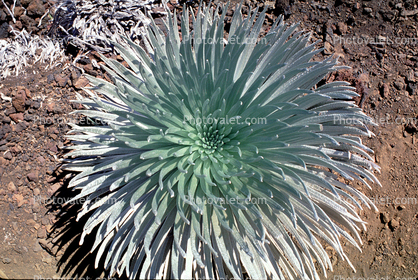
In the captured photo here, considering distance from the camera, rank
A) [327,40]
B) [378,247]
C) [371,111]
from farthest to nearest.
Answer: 1. [327,40]
2. [371,111]
3. [378,247]

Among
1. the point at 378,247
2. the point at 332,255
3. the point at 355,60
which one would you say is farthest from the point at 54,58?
the point at 378,247

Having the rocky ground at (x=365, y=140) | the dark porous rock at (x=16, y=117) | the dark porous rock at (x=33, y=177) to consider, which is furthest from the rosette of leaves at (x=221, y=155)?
the dark porous rock at (x=16, y=117)

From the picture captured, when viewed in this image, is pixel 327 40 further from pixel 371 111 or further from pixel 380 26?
pixel 371 111

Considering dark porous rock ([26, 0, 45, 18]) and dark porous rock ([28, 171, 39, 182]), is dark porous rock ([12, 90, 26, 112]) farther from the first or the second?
dark porous rock ([26, 0, 45, 18])

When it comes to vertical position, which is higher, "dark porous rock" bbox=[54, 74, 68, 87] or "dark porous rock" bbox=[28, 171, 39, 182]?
"dark porous rock" bbox=[54, 74, 68, 87]

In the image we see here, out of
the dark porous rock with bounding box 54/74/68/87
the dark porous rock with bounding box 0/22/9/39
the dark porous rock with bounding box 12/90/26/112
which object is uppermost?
the dark porous rock with bounding box 0/22/9/39

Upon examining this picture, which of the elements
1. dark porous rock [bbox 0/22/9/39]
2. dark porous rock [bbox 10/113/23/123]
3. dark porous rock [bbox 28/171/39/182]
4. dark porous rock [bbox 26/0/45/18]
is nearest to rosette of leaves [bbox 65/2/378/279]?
dark porous rock [bbox 28/171/39/182]

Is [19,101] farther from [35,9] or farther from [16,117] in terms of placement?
[35,9]
